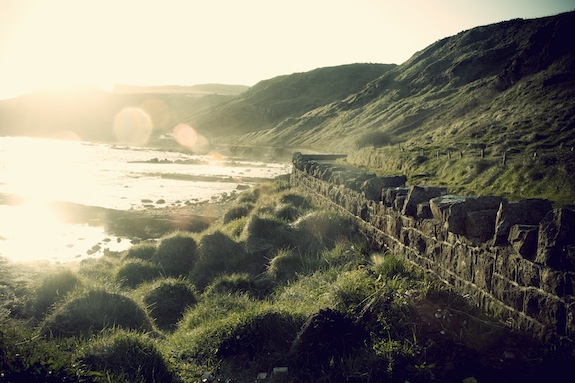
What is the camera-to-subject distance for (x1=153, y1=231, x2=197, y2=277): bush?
11.7 m

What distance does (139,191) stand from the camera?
3331 cm

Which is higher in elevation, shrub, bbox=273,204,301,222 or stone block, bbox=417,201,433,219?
stone block, bbox=417,201,433,219

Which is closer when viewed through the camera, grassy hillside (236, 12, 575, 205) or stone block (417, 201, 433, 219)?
stone block (417, 201, 433, 219)

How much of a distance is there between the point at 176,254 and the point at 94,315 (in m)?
5.13

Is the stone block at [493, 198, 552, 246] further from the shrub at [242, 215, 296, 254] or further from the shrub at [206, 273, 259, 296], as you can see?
the shrub at [242, 215, 296, 254]

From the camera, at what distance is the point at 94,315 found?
708 centimetres

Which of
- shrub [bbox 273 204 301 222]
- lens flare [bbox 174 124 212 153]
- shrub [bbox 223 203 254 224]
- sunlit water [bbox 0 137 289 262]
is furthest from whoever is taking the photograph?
lens flare [bbox 174 124 212 153]

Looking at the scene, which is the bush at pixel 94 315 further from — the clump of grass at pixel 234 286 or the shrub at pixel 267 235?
the shrub at pixel 267 235

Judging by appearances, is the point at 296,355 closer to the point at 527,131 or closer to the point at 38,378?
the point at 38,378

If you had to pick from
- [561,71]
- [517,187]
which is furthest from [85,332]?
[561,71]

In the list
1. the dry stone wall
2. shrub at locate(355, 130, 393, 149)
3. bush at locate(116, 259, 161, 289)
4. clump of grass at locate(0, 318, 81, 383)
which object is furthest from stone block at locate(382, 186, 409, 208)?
shrub at locate(355, 130, 393, 149)

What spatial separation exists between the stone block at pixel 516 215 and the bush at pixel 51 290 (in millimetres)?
7937

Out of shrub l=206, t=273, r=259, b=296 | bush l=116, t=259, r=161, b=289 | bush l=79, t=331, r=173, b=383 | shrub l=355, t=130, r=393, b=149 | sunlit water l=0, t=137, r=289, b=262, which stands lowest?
sunlit water l=0, t=137, r=289, b=262

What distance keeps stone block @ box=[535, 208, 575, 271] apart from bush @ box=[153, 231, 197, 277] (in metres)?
8.95
